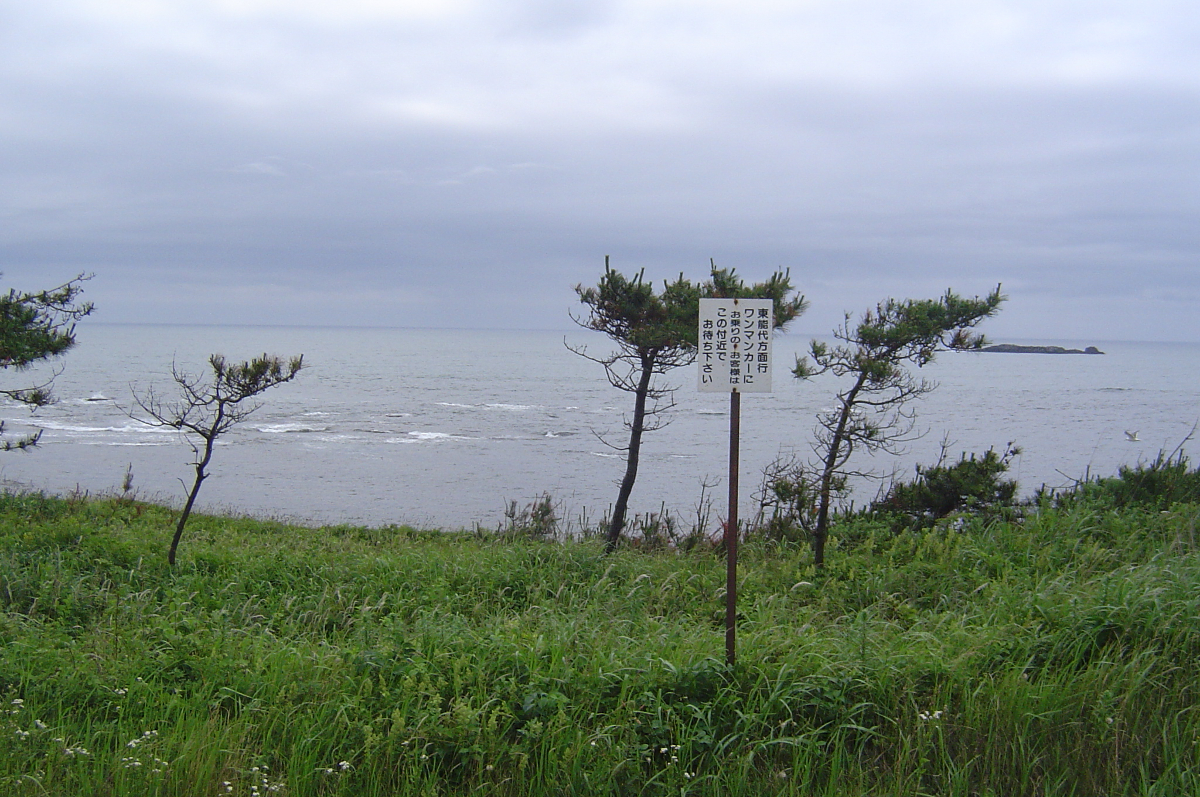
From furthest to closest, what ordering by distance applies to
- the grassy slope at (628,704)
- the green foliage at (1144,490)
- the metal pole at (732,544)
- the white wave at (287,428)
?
1. the white wave at (287,428)
2. the green foliage at (1144,490)
3. the metal pole at (732,544)
4. the grassy slope at (628,704)

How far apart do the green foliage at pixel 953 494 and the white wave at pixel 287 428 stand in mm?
24679

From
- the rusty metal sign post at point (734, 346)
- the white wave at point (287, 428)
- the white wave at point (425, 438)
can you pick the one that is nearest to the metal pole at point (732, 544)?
the rusty metal sign post at point (734, 346)

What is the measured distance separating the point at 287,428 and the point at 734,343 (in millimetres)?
29892

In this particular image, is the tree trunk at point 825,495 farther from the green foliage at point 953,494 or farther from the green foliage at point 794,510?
the green foliage at point 953,494

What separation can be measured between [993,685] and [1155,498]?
641 cm

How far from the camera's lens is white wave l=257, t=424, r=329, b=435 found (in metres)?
30.2

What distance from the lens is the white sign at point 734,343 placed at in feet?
13.8

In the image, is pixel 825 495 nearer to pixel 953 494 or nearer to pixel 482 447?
pixel 953 494

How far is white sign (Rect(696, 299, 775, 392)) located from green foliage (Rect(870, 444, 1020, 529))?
7022mm

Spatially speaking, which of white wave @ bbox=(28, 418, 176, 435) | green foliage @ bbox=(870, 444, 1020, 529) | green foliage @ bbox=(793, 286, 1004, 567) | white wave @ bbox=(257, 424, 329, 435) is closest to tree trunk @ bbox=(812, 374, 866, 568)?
green foliage @ bbox=(793, 286, 1004, 567)

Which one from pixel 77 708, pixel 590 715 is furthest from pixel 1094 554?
pixel 77 708

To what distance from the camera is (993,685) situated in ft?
12.1

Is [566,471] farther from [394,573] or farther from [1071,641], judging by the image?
[1071,641]

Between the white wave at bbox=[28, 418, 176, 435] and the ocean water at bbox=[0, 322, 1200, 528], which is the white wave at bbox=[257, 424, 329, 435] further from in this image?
the white wave at bbox=[28, 418, 176, 435]
